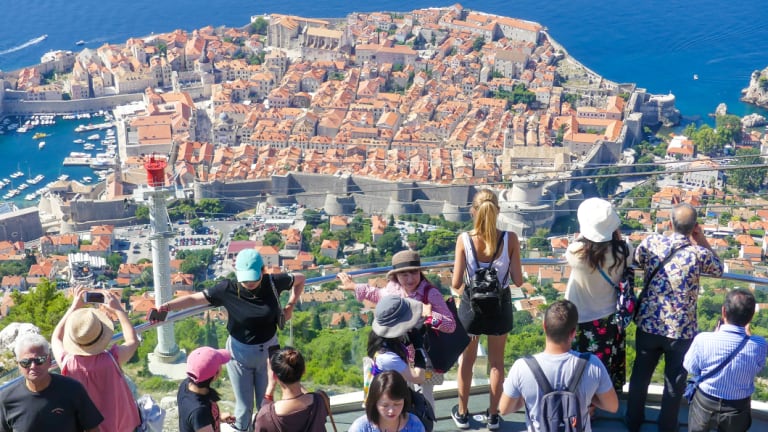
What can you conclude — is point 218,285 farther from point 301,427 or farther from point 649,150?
point 649,150

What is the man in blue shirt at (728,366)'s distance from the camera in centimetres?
178

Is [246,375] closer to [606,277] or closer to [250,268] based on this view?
[250,268]

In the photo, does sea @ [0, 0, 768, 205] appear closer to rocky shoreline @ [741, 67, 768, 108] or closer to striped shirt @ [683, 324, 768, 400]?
rocky shoreline @ [741, 67, 768, 108]

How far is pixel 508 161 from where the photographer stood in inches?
777

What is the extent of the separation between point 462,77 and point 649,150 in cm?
627

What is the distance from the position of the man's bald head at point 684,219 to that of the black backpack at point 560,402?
1.64ft

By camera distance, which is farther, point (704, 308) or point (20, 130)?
point (20, 130)

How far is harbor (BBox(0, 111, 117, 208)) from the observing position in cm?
1945

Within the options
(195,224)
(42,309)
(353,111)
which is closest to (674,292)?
(42,309)

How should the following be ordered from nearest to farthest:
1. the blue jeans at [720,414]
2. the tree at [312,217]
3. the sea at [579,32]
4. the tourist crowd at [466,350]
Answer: the tourist crowd at [466,350] → the blue jeans at [720,414] → the tree at [312,217] → the sea at [579,32]

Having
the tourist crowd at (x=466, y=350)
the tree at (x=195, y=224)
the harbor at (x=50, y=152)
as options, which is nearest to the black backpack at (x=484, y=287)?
the tourist crowd at (x=466, y=350)

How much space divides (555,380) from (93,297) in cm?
91

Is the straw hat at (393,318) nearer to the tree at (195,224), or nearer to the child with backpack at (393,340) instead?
the child with backpack at (393,340)

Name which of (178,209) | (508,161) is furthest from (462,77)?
(178,209)
